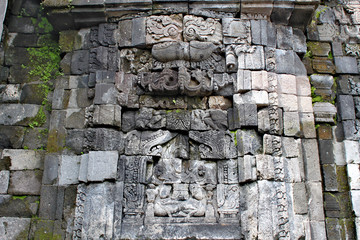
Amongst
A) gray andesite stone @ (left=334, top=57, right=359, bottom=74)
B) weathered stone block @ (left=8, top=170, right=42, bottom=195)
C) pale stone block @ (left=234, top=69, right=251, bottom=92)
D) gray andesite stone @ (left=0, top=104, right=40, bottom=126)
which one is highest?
gray andesite stone @ (left=334, top=57, right=359, bottom=74)

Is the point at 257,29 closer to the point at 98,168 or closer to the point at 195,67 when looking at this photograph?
the point at 195,67

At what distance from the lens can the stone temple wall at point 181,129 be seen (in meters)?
5.13

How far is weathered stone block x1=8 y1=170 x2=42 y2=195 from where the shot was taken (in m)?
5.65

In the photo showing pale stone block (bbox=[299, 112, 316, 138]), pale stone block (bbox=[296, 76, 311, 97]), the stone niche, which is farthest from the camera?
pale stone block (bbox=[296, 76, 311, 97])

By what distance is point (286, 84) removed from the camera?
5727 millimetres

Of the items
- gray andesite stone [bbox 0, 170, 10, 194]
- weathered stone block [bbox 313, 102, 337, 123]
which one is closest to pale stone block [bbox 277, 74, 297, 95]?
weathered stone block [bbox 313, 102, 337, 123]

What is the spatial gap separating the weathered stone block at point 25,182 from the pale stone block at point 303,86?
4.35 meters

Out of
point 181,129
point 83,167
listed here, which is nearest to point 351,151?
point 181,129

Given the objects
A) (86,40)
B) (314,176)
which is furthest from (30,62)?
(314,176)

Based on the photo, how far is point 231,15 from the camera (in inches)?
239

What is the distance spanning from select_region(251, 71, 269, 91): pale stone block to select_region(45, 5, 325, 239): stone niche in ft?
0.05

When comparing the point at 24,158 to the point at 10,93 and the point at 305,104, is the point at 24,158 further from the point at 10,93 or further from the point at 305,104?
the point at 305,104

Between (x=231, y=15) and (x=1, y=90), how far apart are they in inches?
163

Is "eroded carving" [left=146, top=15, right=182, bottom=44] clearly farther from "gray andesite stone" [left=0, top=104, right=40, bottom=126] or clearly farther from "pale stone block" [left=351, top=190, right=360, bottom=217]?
"pale stone block" [left=351, top=190, right=360, bottom=217]
